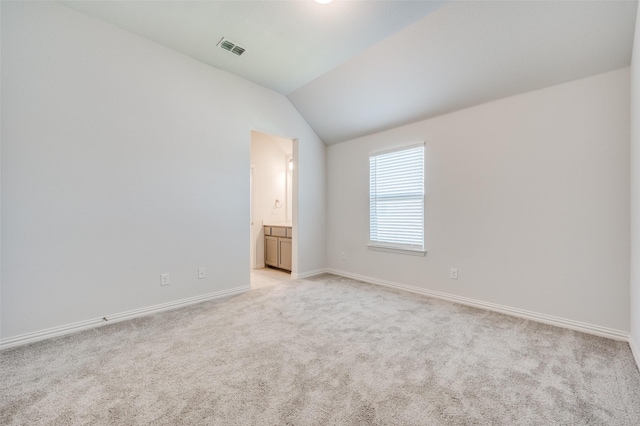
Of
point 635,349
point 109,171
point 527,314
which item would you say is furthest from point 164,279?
point 635,349

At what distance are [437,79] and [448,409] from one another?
2.95m

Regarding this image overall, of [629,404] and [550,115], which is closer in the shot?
[629,404]

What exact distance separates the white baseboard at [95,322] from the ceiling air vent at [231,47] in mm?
2803

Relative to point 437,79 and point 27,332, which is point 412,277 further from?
point 27,332

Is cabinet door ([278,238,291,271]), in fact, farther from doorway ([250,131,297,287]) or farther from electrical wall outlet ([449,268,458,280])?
electrical wall outlet ([449,268,458,280])

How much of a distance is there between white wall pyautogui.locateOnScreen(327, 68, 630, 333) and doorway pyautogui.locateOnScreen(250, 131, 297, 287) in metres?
2.48

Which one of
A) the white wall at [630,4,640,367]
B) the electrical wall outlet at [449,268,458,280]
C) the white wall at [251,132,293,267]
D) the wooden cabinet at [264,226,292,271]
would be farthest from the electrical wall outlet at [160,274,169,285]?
the white wall at [630,4,640,367]

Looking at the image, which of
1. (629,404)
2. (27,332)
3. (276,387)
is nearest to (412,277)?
(629,404)

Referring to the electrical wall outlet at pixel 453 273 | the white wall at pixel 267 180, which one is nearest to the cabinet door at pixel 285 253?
the white wall at pixel 267 180

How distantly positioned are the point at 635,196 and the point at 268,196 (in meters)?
4.87

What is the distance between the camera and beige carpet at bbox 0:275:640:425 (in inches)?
55.4

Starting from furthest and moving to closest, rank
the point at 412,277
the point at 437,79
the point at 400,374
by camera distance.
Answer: the point at 412,277, the point at 437,79, the point at 400,374

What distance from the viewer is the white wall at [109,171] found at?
7.11 ft

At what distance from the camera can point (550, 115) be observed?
2570mm
